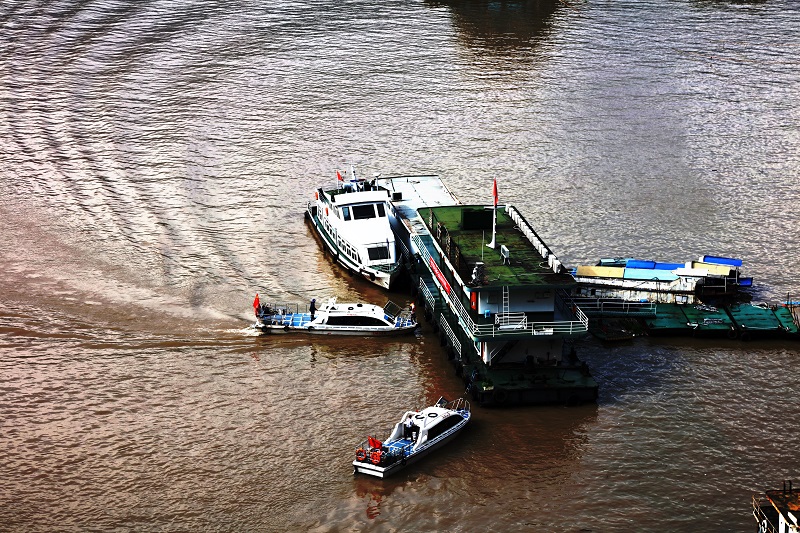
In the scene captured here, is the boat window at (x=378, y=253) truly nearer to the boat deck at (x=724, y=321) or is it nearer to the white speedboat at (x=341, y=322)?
the white speedboat at (x=341, y=322)

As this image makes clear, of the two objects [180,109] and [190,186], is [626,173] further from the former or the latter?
[180,109]

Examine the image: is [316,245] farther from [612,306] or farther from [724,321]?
[724,321]

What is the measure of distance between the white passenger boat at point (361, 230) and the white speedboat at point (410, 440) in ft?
46.6

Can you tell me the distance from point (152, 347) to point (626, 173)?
117ft

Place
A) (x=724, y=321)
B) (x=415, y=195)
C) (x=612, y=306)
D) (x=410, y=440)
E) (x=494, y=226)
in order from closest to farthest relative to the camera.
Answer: (x=410, y=440)
(x=494, y=226)
(x=724, y=321)
(x=612, y=306)
(x=415, y=195)

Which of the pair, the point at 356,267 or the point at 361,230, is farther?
the point at 361,230

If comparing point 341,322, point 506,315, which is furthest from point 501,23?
point 506,315

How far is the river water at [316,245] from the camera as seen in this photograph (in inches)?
1542

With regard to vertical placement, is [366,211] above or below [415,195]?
above

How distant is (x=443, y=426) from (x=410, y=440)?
4.97 ft

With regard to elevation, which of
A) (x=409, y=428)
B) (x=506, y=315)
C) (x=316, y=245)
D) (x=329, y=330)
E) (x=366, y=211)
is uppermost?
(x=506, y=315)

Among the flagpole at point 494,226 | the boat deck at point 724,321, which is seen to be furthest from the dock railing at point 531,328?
the boat deck at point 724,321

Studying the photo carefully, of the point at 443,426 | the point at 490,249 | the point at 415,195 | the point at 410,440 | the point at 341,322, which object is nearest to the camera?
the point at 410,440

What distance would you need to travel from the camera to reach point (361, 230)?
57688mm
